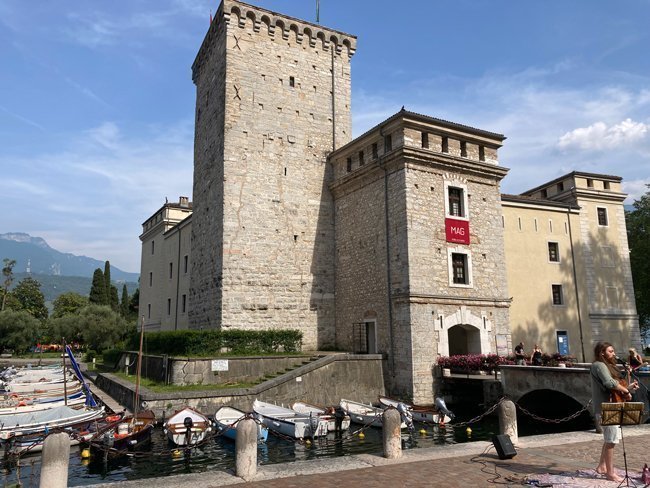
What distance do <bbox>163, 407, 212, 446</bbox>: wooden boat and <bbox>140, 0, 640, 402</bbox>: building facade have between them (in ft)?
29.2

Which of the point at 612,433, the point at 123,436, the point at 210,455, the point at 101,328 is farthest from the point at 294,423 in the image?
the point at 101,328

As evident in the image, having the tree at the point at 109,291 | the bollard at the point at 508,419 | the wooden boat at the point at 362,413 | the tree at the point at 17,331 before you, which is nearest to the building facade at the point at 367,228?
the wooden boat at the point at 362,413

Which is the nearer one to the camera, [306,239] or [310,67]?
[306,239]

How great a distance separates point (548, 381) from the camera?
18.9 metres

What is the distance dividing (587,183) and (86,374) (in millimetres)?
38315

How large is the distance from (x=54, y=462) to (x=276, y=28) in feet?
88.2

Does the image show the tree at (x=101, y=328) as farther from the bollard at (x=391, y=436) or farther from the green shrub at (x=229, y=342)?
the bollard at (x=391, y=436)

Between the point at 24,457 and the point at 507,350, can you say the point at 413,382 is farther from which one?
the point at 24,457

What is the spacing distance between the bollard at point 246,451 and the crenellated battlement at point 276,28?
24.8 metres

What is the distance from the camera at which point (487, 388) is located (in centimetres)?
2138

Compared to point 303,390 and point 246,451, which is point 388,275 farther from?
point 246,451

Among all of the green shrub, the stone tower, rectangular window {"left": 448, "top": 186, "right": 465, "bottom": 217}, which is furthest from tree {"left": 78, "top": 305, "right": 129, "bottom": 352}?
rectangular window {"left": 448, "top": 186, "right": 465, "bottom": 217}

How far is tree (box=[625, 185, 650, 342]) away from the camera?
1519 inches

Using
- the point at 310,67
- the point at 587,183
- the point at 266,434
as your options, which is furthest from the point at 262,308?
the point at 587,183
